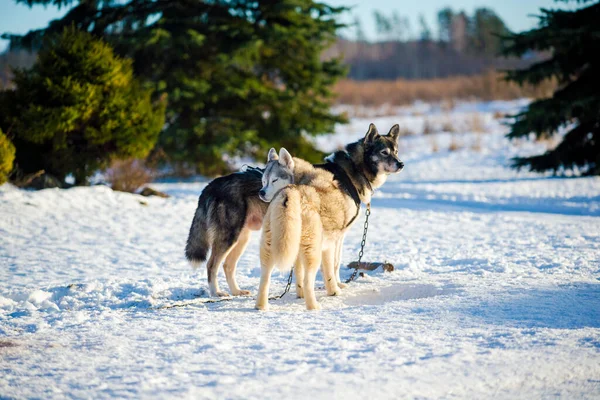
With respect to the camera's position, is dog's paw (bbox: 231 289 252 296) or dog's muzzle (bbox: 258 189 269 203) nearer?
dog's muzzle (bbox: 258 189 269 203)

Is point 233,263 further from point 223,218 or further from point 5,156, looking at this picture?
point 5,156

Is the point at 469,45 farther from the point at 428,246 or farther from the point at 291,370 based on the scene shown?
the point at 291,370

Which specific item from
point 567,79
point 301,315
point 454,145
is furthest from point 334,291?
point 454,145

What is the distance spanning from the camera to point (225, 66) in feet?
57.4

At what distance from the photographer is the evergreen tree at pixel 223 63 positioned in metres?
16.7

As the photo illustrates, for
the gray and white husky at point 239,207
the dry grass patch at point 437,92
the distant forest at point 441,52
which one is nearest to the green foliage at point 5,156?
the gray and white husky at point 239,207

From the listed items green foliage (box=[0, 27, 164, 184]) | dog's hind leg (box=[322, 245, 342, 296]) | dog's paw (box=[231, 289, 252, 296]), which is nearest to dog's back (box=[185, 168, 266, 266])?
dog's paw (box=[231, 289, 252, 296])

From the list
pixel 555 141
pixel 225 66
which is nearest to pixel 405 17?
pixel 555 141

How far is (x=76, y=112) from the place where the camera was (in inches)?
485

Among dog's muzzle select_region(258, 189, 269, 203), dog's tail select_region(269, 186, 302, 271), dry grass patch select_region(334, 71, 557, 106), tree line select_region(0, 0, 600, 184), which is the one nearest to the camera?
dog's tail select_region(269, 186, 302, 271)

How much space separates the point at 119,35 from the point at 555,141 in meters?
18.1

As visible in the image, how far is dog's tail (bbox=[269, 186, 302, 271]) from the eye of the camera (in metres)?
5.30

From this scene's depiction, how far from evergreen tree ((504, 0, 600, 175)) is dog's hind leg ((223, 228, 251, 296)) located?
1194 cm

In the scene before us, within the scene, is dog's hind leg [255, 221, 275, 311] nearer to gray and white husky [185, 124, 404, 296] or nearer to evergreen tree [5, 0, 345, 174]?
gray and white husky [185, 124, 404, 296]
